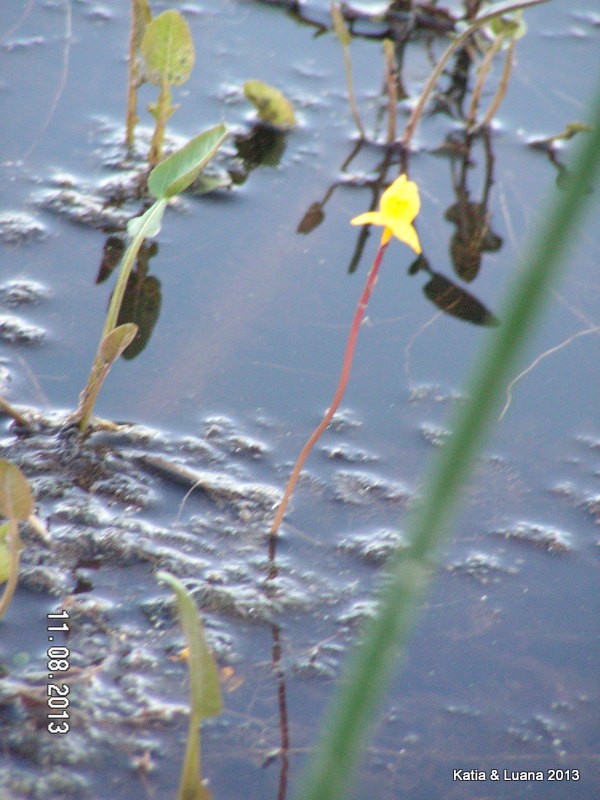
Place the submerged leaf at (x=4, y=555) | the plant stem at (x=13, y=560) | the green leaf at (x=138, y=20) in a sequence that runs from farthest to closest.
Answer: the green leaf at (x=138, y=20) < the submerged leaf at (x=4, y=555) < the plant stem at (x=13, y=560)

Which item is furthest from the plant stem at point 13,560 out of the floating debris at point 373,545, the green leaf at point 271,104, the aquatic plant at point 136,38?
the green leaf at point 271,104

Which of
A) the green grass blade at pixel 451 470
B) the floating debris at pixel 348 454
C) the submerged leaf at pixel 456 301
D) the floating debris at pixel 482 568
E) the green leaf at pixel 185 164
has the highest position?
the green grass blade at pixel 451 470

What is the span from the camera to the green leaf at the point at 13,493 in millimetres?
1034

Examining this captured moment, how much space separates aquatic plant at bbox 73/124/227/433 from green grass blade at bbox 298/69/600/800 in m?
0.98

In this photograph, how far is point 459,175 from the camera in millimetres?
2244

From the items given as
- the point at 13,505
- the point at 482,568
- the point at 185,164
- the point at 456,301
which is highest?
the point at 185,164

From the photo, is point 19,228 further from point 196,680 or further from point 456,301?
point 196,680

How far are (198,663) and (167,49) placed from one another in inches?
59.0

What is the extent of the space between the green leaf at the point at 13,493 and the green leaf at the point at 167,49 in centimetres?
120

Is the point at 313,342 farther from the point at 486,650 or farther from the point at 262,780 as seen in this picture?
the point at 262,780

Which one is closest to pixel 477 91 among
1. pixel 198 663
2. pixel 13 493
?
pixel 13 493

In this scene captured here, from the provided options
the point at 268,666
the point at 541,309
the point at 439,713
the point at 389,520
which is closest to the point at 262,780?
the point at 268,666

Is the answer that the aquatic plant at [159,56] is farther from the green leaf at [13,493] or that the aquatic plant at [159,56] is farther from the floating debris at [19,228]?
the green leaf at [13,493]

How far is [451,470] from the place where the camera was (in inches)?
14.2
